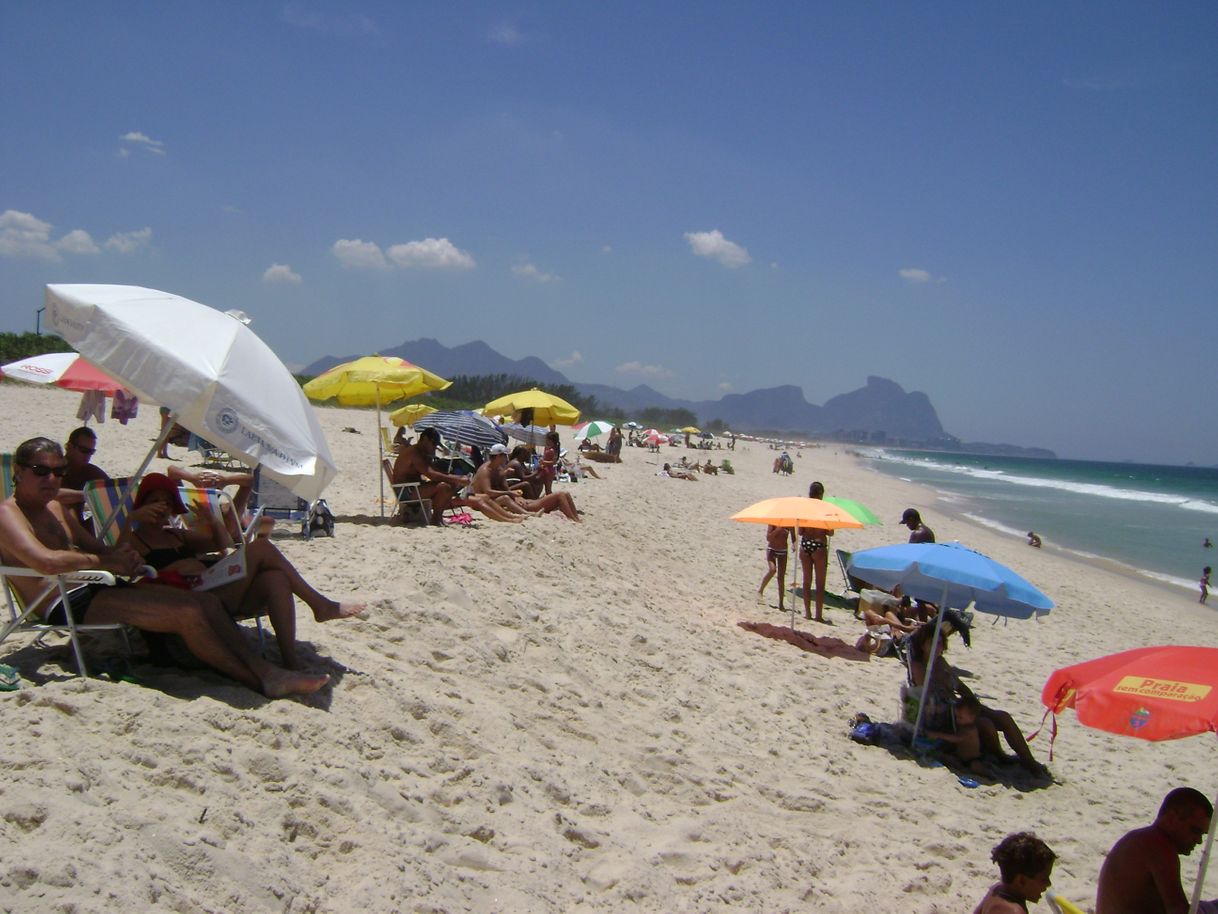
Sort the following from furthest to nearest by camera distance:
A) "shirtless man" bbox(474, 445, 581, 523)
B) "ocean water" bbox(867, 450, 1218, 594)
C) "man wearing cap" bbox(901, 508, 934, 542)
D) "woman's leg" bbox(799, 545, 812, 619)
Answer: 1. "ocean water" bbox(867, 450, 1218, 594)
2. "shirtless man" bbox(474, 445, 581, 523)
3. "woman's leg" bbox(799, 545, 812, 619)
4. "man wearing cap" bbox(901, 508, 934, 542)

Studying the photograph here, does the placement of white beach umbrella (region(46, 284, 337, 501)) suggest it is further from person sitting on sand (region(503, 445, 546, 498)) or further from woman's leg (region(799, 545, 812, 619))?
person sitting on sand (region(503, 445, 546, 498))

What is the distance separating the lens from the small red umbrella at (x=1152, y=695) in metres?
2.84

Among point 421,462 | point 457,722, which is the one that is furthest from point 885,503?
point 457,722

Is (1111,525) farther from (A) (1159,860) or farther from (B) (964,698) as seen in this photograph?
A: (A) (1159,860)

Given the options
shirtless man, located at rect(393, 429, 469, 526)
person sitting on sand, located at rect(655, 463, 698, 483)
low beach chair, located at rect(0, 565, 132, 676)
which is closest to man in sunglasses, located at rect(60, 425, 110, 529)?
low beach chair, located at rect(0, 565, 132, 676)

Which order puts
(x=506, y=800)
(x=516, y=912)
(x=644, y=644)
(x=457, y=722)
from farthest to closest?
(x=644, y=644) → (x=457, y=722) → (x=506, y=800) → (x=516, y=912)

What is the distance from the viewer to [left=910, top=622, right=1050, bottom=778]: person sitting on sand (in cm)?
545

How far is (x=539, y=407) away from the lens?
13.2 metres

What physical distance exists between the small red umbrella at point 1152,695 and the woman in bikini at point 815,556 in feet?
15.9

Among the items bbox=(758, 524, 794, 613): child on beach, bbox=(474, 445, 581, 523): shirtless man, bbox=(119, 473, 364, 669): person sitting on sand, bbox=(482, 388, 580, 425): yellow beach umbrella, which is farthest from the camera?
bbox=(482, 388, 580, 425): yellow beach umbrella

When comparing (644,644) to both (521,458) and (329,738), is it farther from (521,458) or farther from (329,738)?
(521,458)

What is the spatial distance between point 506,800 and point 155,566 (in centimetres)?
212

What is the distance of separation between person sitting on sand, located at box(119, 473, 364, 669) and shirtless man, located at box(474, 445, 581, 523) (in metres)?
5.48

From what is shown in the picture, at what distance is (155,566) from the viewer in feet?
13.9
